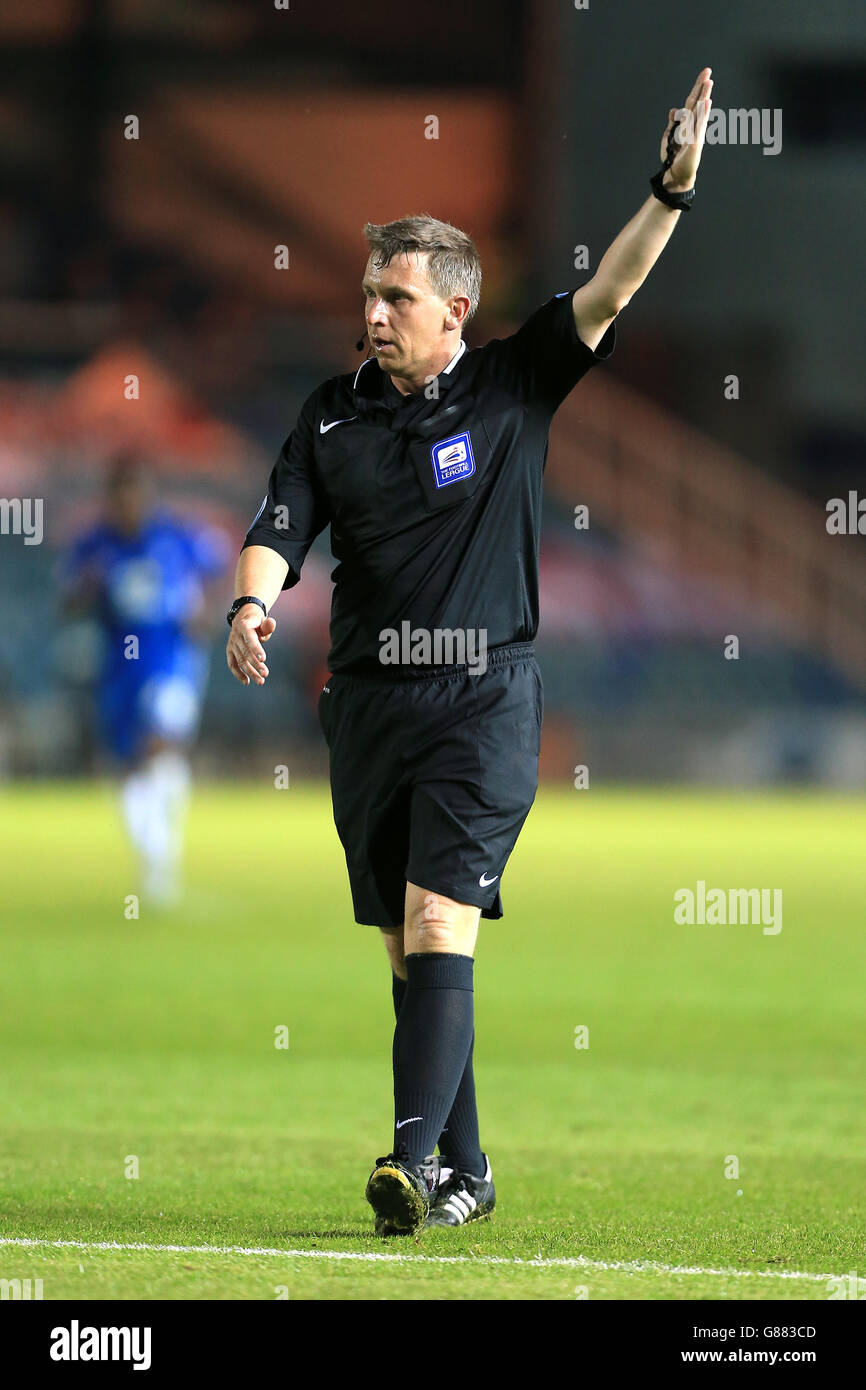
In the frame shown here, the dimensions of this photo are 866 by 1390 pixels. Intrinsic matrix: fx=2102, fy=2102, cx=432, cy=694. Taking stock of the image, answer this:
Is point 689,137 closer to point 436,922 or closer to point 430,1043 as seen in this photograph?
point 436,922

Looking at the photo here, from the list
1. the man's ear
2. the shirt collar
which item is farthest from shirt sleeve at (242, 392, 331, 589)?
the man's ear

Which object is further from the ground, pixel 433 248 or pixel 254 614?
pixel 433 248

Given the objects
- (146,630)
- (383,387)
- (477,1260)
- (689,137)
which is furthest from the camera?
(146,630)

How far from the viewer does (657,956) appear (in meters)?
11.8

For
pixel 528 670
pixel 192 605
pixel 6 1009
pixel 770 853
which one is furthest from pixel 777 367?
pixel 528 670

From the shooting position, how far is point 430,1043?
483 centimetres

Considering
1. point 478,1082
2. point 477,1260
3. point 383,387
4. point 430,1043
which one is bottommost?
point 477,1260

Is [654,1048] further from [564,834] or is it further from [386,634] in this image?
[564,834]

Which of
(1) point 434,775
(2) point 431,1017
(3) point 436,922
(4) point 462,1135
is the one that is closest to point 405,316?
(1) point 434,775

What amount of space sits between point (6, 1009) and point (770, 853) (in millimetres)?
9189

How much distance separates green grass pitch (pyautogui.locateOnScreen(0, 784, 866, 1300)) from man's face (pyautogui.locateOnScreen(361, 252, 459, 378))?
2062mm

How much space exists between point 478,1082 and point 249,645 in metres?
3.51

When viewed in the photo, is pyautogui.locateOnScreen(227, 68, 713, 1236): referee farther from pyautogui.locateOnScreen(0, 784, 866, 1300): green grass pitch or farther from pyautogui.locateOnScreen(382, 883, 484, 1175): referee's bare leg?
pyautogui.locateOnScreen(0, 784, 866, 1300): green grass pitch

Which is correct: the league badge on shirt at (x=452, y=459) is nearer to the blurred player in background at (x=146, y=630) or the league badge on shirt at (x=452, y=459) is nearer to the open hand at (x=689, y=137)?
the open hand at (x=689, y=137)
